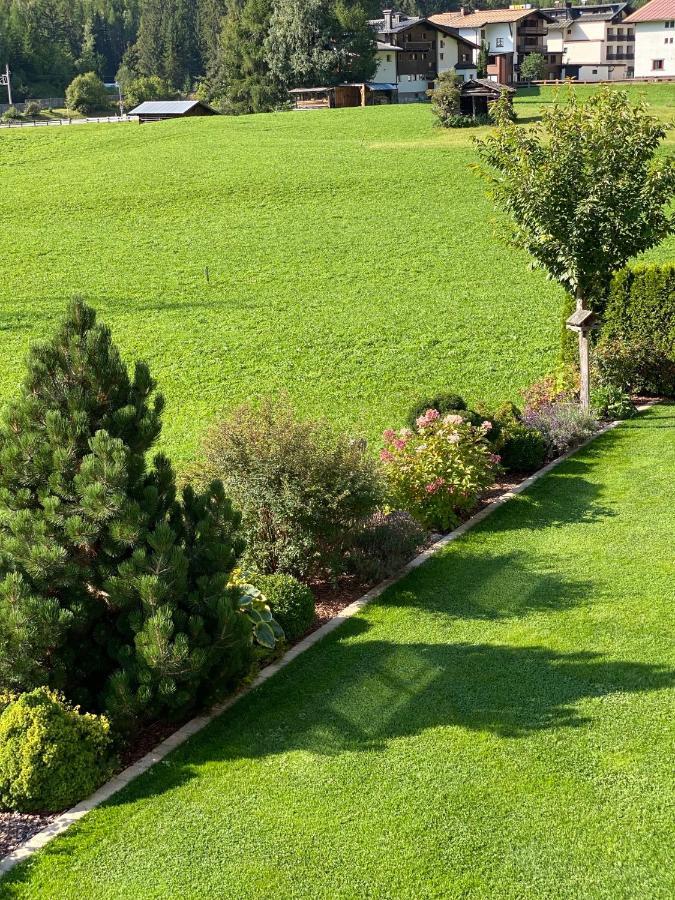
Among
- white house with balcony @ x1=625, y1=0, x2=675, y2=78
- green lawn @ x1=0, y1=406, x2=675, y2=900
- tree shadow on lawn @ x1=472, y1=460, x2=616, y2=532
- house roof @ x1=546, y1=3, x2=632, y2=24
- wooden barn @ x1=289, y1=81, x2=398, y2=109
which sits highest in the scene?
house roof @ x1=546, y1=3, x2=632, y2=24

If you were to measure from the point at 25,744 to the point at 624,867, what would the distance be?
154 inches

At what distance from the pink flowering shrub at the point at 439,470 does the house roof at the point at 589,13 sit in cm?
9951

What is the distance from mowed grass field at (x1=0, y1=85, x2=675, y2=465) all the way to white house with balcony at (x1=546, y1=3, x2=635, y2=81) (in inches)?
2478

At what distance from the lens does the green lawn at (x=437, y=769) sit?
5.80 meters

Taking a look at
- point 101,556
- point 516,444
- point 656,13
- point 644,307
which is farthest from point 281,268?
point 656,13

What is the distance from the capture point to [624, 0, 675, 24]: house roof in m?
74.5

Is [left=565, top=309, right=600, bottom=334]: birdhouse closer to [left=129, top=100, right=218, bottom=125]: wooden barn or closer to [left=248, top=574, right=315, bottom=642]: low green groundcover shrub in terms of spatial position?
[left=248, top=574, right=315, bottom=642]: low green groundcover shrub

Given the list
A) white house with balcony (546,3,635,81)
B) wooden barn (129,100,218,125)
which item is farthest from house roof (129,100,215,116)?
white house with balcony (546,3,635,81)

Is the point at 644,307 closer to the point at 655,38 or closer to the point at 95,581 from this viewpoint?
the point at 95,581

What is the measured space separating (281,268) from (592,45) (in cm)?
9209

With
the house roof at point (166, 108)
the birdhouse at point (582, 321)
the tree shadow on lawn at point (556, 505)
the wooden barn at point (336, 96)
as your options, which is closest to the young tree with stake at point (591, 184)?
the birdhouse at point (582, 321)

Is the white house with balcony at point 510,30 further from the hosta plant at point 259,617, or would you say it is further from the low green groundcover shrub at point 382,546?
the hosta plant at point 259,617

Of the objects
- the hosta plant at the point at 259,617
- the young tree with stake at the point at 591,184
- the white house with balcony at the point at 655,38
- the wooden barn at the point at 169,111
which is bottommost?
the hosta plant at the point at 259,617

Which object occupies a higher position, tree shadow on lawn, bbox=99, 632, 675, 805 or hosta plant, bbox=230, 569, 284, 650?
hosta plant, bbox=230, 569, 284, 650
